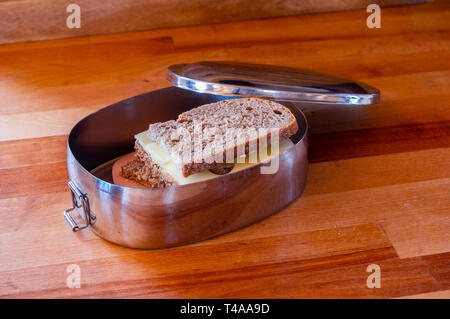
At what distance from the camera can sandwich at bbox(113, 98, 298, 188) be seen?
84 centimetres

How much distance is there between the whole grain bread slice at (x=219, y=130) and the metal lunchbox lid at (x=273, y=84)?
58 mm

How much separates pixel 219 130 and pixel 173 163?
0.31 ft

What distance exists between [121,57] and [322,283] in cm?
87

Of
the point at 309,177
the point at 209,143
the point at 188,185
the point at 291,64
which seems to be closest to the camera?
the point at 188,185

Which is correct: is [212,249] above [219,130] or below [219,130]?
below

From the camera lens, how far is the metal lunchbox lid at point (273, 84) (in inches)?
34.2

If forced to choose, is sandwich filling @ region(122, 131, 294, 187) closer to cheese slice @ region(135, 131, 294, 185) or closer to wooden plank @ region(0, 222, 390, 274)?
cheese slice @ region(135, 131, 294, 185)

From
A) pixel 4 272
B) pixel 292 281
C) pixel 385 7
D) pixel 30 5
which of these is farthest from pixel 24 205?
pixel 385 7

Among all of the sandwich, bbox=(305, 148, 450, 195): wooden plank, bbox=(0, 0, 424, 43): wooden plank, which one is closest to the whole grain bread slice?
the sandwich

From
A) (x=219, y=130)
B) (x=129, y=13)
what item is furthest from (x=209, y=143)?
(x=129, y=13)

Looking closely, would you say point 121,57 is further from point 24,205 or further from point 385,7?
point 385,7

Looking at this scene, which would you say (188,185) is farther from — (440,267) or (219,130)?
(440,267)

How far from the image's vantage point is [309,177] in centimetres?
100

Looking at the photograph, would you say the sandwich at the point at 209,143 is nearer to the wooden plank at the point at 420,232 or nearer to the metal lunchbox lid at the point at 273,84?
the metal lunchbox lid at the point at 273,84
